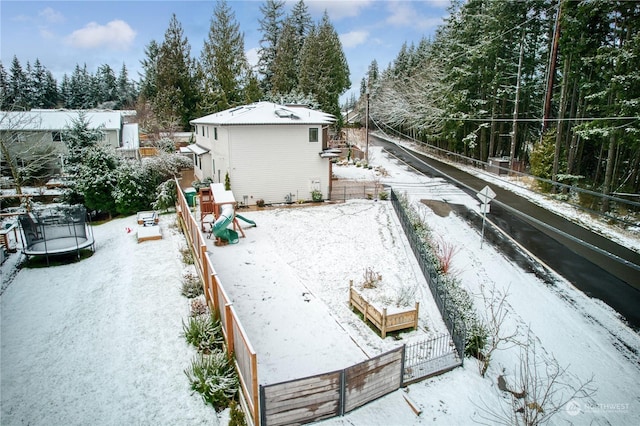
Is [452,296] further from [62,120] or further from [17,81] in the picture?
[17,81]

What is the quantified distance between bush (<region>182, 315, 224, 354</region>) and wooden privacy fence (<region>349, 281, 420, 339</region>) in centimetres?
431

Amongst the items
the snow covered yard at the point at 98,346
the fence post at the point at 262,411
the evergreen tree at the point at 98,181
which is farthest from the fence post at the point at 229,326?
the evergreen tree at the point at 98,181

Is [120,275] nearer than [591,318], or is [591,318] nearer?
[591,318]

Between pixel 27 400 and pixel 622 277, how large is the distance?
64.4ft

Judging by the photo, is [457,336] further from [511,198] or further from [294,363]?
[511,198]

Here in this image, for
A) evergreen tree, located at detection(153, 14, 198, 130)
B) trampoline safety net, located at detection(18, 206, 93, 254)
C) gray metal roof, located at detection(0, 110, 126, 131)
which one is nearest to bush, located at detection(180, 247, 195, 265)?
trampoline safety net, located at detection(18, 206, 93, 254)

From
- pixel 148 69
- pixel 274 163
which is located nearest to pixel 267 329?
pixel 274 163

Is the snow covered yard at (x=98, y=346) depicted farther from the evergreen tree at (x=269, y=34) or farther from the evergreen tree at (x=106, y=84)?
the evergreen tree at (x=106, y=84)

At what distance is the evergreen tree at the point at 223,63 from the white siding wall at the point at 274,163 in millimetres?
25411

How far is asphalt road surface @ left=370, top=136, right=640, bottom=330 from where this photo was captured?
45.8ft

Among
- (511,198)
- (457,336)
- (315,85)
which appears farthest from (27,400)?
(315,85)

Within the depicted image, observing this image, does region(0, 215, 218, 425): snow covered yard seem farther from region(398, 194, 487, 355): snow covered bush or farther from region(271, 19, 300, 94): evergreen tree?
region(271, 19, 300, 94): evergreen tree

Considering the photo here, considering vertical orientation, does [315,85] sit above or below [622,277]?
above

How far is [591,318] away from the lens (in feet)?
41.8
